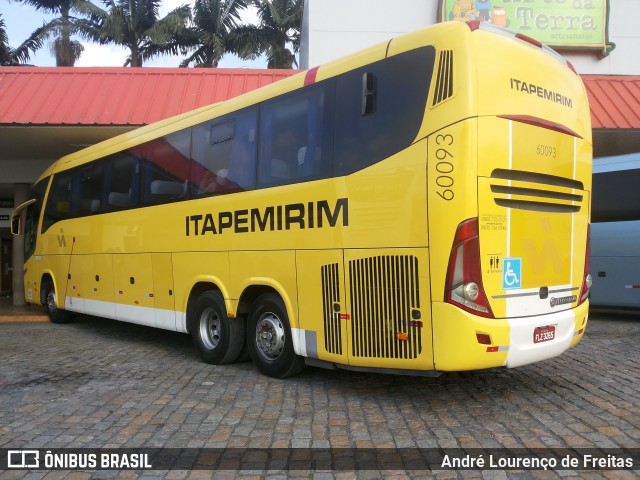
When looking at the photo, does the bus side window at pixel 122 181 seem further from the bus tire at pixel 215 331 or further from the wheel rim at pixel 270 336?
the wheel rim at pixel 270 336

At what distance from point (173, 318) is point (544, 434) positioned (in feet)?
16.4

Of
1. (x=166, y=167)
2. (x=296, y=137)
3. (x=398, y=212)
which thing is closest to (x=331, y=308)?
(x=398, y=212)

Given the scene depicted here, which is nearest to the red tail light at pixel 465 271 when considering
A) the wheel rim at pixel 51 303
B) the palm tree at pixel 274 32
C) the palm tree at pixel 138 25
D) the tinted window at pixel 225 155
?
the tinted window at pixel 225 155

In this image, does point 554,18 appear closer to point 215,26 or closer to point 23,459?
point 23,459

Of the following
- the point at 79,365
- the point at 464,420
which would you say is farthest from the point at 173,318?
the point at 464,420

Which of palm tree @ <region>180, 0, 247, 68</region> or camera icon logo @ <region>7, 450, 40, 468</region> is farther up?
palm tree @ <region>180, 0, 247, 68</region>

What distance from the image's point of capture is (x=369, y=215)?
5.23m

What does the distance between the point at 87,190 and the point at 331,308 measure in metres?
6.39

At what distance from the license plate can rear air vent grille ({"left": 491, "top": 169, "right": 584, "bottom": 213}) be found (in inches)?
41.5

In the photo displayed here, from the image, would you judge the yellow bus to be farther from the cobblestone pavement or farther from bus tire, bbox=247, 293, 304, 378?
the cobblestone pavement

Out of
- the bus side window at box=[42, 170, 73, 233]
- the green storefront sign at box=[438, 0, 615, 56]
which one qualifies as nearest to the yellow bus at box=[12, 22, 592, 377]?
the bus side window at box=[42, 170, 73, 233]

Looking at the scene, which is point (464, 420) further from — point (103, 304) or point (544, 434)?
point (103, 304)

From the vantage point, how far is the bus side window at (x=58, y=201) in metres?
10.9

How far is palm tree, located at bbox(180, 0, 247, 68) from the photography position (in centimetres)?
3378
